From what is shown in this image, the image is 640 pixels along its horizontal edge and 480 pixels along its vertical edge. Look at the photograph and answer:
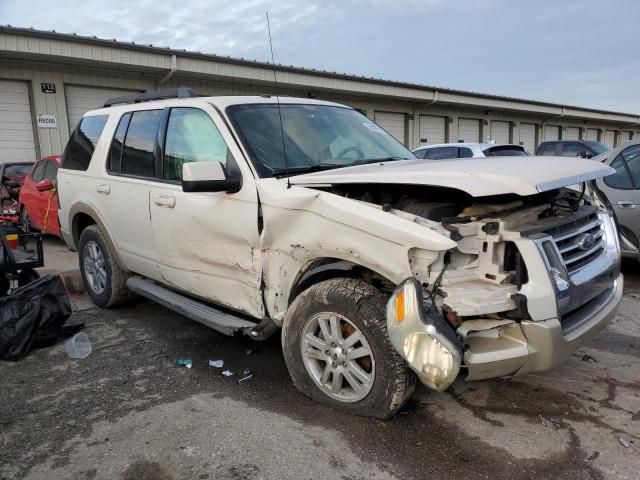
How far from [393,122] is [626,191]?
17.1 metres

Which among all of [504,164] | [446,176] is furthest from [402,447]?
[504,164]

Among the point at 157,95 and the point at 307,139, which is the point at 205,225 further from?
the point at 157,95

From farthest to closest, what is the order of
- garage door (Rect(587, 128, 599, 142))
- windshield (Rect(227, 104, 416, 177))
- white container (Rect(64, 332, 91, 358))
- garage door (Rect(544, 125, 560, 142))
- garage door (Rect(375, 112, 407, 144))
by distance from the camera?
garage door (Rect(587, 128, 599, 142)) < garage door (Rect(544, 125, 560, 142)) < garage door (Rect(375, 112, 407, 144)) < white container (Rect(64, 332, 91, 358)) < windshield (Rect(227, 104, 416, 177))

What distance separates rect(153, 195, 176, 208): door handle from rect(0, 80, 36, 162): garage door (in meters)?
11.4

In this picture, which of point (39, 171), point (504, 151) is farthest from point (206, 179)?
point (504, 151)

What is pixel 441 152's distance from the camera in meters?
11.5

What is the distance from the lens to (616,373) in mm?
3490

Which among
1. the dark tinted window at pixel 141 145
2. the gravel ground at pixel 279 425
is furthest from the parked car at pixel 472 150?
the gravel ground at pixel 279 425

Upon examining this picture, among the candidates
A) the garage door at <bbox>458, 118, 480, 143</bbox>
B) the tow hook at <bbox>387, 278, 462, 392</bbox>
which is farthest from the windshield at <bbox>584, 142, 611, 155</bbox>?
the tow hook at <bbox>387, 278, 462, 392</bbox>

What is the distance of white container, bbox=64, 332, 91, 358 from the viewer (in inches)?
159

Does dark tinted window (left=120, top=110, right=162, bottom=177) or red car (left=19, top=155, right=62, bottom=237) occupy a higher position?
dark tinted window (left=120, top=110, right=162, bottom=177)

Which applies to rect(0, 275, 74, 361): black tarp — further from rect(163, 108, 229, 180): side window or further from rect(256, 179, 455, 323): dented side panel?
rect(256, 179, 455, 323): dented side panel

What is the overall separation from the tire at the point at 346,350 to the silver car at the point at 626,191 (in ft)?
12.6

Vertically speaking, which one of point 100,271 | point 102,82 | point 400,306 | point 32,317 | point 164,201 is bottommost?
point 32,317
